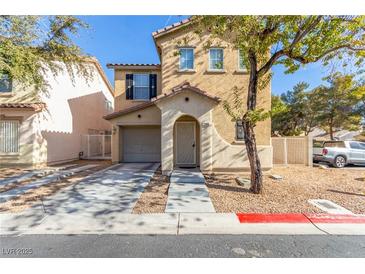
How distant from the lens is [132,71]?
47.4 feet

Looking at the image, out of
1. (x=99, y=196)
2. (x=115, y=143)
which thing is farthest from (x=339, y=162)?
(x=115, y=143)

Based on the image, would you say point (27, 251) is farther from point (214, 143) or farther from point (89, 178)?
point (214, 143)

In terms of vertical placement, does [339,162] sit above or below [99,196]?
above

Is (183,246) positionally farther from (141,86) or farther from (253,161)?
(141,86)

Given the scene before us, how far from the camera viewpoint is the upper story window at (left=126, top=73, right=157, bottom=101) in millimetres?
14422

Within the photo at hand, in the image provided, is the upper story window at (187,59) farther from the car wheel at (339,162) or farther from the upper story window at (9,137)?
the car wheel at (339,162)

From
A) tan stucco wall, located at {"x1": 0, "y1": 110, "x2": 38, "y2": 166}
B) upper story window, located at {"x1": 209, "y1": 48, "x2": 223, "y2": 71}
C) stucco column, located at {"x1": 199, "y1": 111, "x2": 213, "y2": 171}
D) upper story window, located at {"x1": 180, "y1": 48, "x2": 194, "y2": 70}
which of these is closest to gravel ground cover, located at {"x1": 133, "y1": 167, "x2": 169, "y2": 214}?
stucco column, located at {"x1": 199, "y1": 111, "x2": 213, "y2": 171}

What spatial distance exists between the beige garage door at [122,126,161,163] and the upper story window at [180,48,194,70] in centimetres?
487

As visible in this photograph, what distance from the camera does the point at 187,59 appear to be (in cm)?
1177

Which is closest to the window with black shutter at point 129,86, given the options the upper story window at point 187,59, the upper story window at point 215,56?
the upper story window at point 187,59

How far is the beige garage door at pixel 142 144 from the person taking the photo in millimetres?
14414

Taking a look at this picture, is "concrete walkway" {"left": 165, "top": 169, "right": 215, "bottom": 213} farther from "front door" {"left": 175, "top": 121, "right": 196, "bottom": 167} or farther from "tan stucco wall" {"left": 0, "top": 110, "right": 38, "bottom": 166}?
"tan stucco wall" {"left": 0, "top": 110, "right": 38, "bottom": 166}

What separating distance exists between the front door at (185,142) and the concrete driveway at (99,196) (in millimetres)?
2790

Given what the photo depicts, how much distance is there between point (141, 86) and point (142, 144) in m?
4.21
